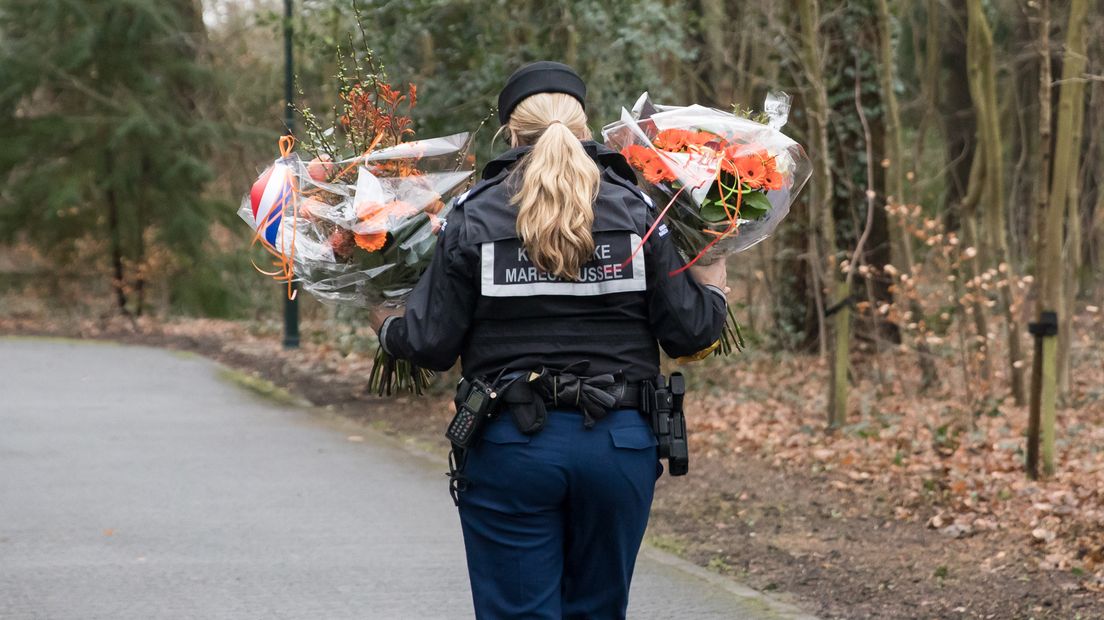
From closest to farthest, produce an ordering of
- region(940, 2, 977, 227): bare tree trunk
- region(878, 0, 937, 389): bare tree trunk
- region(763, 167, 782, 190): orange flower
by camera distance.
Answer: region(763, 167, 782, 190): orange flower
region(878, 0, 937, 389): bare tree trunk
region(940, 2, 977, 227): bare tree trunk

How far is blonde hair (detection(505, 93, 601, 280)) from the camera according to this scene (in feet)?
11.0

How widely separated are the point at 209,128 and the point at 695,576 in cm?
2264

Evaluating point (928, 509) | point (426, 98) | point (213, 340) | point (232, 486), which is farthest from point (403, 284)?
point (213, 340)

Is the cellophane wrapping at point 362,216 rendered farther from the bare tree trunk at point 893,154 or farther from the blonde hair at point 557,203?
the bare tree trunk at point 893,154

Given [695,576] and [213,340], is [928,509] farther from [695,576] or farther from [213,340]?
[213,340]

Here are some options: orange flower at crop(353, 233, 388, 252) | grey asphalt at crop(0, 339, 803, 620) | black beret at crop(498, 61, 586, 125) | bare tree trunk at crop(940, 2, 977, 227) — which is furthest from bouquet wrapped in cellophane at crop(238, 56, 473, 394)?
bare tree trunk at crop(940, 2, 977, 227)

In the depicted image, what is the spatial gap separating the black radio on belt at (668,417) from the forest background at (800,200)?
137 cm

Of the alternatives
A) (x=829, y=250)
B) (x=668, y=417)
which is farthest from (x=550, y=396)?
(x=829, y=250)

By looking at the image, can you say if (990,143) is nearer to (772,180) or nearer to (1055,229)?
(1055,229)

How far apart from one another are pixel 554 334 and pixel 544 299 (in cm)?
10

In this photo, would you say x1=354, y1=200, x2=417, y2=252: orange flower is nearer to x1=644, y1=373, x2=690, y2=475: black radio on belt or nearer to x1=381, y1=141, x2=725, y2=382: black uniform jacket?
x1=381, y1=141, x2=725, y2=382: black uniform jacket

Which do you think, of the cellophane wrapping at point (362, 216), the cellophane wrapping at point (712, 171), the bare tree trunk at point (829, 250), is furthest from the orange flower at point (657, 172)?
the bare tree trunk at point (829, 250)

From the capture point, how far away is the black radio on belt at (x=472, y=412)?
11.3 feet

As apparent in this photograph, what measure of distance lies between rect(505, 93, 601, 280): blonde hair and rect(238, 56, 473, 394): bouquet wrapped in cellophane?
68 centimetres
